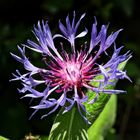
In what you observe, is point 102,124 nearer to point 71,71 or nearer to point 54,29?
point 71,71

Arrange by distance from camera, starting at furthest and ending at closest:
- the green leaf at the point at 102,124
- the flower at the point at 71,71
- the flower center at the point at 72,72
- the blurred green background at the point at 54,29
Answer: the blurred green background at the point at 54,29
the green leaf at the point at 102,124
the flower center at the point at 72,72
the flower at the point at 71,71

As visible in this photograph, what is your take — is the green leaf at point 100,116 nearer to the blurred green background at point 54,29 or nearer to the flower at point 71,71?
the flower at point 71,71

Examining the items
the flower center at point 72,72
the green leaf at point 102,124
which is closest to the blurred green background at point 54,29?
the green leaf at point 102,124

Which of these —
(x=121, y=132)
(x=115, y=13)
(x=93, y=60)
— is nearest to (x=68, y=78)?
(x=93, y=60)

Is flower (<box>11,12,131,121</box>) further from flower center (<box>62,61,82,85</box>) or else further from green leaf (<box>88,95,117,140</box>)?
green leaf (<box>88,95,117,140</box>)

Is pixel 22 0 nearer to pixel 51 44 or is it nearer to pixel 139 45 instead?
pixel 139 45

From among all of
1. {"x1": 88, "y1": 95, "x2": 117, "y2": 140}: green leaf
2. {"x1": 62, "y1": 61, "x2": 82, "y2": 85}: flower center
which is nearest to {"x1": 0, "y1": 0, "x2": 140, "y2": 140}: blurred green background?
{"x1": 88, "y1": 95, "x2": 117, "y2": 140}: green leaf
